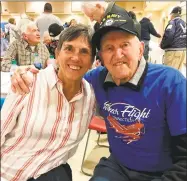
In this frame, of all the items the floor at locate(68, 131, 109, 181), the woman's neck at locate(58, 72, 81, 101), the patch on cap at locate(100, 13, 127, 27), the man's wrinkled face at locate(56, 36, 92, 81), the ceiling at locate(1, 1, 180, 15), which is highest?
the ceiling at locate(1, 1, 180, 15)

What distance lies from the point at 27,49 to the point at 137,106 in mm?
822

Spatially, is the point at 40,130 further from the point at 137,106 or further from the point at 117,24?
the point at 117,24

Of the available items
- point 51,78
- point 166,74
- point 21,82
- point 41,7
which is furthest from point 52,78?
point 41,7

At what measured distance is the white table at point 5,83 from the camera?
3.97 ft

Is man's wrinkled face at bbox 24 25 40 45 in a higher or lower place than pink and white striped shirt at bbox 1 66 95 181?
higher

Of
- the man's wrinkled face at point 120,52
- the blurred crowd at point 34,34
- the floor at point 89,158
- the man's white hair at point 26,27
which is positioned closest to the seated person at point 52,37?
the blurred crowd at point 34,34

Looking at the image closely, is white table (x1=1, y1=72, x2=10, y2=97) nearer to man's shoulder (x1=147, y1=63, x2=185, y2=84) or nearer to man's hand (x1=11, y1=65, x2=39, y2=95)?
man's hand (x1=11, y1=65, x2=39, y2=95)

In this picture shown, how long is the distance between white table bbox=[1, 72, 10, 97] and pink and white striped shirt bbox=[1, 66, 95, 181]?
1.08ft

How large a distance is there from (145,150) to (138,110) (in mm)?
181

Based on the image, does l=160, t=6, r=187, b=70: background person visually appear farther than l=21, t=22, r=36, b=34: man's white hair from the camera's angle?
Yes

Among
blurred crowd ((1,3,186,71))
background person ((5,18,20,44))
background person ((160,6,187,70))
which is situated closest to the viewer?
blurred crowd ((1,3,186,71))

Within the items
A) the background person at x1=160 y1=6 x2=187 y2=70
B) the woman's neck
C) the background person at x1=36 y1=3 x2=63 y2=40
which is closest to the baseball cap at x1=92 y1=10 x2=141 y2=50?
the woman's neck

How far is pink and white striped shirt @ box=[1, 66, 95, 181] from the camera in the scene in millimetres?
871

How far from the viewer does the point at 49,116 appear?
893 millimetres
